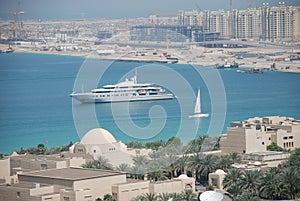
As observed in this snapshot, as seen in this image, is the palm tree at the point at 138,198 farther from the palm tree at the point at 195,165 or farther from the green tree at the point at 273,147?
the green tree at the point at 273,147

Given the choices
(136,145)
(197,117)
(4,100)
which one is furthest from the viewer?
(4,100)

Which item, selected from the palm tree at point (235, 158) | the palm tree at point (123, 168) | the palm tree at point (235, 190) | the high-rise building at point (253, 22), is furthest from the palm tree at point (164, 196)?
Result: the high-rise building at point (253, 22)

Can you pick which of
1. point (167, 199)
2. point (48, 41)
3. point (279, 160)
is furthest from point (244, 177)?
point (48, 41)

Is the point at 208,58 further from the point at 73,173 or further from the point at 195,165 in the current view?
the point at 73,173

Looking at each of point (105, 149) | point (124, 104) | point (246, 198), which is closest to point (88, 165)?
point (105, 149)

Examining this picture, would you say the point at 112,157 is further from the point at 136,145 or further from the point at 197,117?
the point at 197,117
